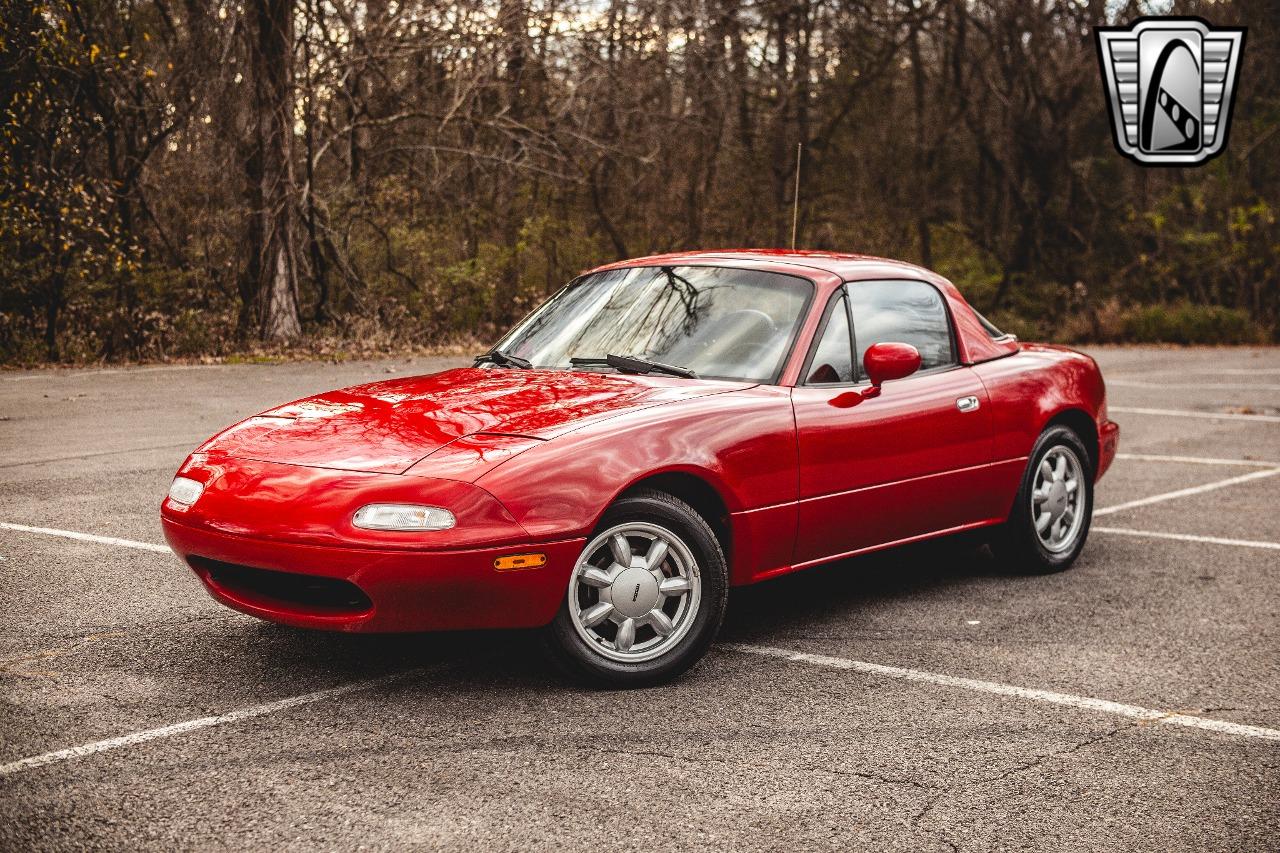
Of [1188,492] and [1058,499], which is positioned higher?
[1058,499]

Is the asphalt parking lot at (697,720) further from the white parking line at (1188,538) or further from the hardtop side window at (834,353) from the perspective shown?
the hardtop side window at (834,353)

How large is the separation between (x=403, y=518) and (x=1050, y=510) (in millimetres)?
3594

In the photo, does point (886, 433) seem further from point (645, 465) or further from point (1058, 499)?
point (1058, 499)

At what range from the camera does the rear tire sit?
6270 millimetres

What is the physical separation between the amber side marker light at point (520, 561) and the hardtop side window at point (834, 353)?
60.8 inches

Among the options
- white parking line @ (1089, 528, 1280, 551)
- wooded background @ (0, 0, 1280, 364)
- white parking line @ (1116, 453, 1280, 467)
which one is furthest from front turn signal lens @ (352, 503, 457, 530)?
wooded background @ (0, 0, 1280, 364)

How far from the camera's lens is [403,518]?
13.3ft

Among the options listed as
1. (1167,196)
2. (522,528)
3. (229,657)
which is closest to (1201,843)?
(522,528)

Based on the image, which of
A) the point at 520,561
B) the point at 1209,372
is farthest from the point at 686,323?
the point at 1209,372

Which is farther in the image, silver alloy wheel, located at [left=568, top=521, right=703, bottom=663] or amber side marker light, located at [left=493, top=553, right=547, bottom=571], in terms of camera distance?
silver alloy wheel, located at [left=568, top=521, right=703, bottom=663]

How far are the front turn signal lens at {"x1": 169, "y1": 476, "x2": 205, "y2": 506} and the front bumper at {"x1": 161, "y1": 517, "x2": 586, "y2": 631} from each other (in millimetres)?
193

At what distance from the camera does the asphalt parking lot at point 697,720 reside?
10.9ft

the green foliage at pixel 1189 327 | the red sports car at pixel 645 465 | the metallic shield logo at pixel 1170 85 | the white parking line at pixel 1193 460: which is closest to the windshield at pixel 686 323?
the red sports car at pixel 645 465

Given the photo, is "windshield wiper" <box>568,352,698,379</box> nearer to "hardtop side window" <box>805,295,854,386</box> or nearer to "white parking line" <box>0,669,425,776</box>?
"hardtop side window" <box>805,295,854,386</box>
